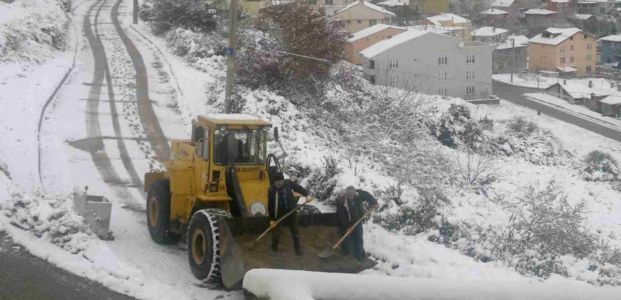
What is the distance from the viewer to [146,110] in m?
23.2

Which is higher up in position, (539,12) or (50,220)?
(539,12)

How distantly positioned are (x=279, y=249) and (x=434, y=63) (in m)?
51.0

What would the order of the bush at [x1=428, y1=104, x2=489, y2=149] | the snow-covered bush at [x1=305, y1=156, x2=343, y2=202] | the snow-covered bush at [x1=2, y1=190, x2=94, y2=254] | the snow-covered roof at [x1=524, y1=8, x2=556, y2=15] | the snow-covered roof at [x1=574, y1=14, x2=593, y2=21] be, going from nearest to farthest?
1. the snow-covered bush at [x1=2, y1=190, x2=94, y2=254]
2. the snow-covered bush at [x1=305, y1=156, x2=343, y2=202]
3. the bush at [x1=428, y1=104, x2=489, y2=149]
4. the snow-covered roof at [x1=524, y1=8, x2=556, y2=15]
5. the snow-covered roof at [x1=574, y1=14, x2=593, y2=21]

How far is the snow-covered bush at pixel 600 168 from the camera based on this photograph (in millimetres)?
39156

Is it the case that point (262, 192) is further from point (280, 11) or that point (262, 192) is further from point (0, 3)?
point (0, 3)

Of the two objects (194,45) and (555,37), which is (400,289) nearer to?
(194,45)

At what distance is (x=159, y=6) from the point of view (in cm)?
3947

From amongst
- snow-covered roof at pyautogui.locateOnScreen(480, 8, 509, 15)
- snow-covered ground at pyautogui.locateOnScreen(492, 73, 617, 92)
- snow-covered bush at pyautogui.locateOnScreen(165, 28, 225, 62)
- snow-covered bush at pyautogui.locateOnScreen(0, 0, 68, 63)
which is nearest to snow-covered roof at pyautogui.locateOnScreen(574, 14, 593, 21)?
snow-covered roof at pyautogui.locateOnScreen(480, 8, 509, 15)

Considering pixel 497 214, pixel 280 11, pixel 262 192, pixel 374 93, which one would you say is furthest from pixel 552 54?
pixel 262 192

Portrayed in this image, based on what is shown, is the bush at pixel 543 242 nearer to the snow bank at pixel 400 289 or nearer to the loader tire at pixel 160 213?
the loader tire at pixel 160 213

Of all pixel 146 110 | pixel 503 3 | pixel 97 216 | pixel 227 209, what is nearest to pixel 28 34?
pixel 146 110

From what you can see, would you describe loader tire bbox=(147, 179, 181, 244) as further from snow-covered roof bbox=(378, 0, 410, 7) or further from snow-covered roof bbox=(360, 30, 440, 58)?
snow-covered roof bbox=(378, 0, 410, 7)

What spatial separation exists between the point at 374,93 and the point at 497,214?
18.1 metres

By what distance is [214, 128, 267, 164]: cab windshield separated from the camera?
1050cm
